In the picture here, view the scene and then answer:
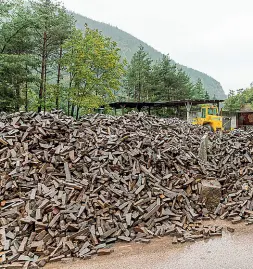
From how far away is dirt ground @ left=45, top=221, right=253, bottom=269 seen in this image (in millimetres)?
5352

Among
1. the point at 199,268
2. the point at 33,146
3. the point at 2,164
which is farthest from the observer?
the point at 33,146

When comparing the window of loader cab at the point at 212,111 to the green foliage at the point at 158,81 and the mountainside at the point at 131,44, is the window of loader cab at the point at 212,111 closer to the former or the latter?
the green foliage at the point at 158,81

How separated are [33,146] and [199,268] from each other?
641 centimetres

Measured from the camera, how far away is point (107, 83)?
27.2 metres

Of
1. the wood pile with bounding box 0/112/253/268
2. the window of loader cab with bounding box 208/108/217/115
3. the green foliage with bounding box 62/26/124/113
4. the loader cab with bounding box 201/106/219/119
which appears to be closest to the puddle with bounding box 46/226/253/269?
the wood pile with bounding box 0/112/253/268

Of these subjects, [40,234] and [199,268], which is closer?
[199,268]

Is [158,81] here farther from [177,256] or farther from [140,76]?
[177,256]

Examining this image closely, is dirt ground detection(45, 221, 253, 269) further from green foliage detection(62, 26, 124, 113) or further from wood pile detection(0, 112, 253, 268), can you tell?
green foliage detection(62, 26, 124, 113)

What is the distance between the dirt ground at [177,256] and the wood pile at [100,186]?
0.23 meters

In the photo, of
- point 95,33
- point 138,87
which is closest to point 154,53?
point 138,87

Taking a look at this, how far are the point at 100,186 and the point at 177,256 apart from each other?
2913mm

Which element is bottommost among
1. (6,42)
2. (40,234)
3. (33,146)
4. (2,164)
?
(40,234)

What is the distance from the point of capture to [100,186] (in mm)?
7488

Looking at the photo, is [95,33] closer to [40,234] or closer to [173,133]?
[173,133]
